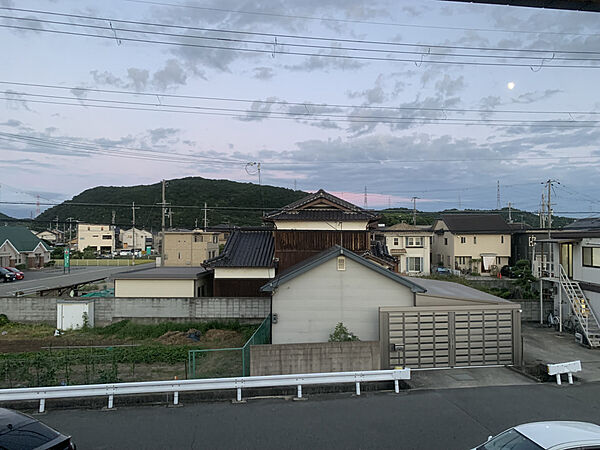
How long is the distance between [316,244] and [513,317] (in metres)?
11.4

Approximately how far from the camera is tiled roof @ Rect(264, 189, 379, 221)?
851 inches

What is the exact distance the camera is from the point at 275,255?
21766mm

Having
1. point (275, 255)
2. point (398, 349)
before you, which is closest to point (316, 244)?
point (275, 255)

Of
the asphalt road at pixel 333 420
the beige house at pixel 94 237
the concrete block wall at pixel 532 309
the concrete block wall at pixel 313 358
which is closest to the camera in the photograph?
the asphalt road at pixel 333 420

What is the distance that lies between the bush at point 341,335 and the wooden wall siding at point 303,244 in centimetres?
993

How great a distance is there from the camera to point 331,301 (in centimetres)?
1217

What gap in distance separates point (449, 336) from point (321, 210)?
11833 mm

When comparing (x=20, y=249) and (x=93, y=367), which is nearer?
(x=93, y=367)

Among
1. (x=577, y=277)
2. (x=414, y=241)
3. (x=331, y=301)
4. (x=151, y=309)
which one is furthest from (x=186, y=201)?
(x=577, y=277)

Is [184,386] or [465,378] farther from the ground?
[184,386]

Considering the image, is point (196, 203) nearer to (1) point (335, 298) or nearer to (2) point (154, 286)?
(2) point (154, 286)

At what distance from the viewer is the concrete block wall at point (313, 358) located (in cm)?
984

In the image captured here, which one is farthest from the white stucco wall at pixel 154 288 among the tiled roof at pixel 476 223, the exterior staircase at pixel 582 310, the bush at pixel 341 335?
the tiled roof at pixel 476 223

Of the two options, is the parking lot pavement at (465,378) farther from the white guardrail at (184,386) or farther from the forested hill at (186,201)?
the forested hill at (186,201)
